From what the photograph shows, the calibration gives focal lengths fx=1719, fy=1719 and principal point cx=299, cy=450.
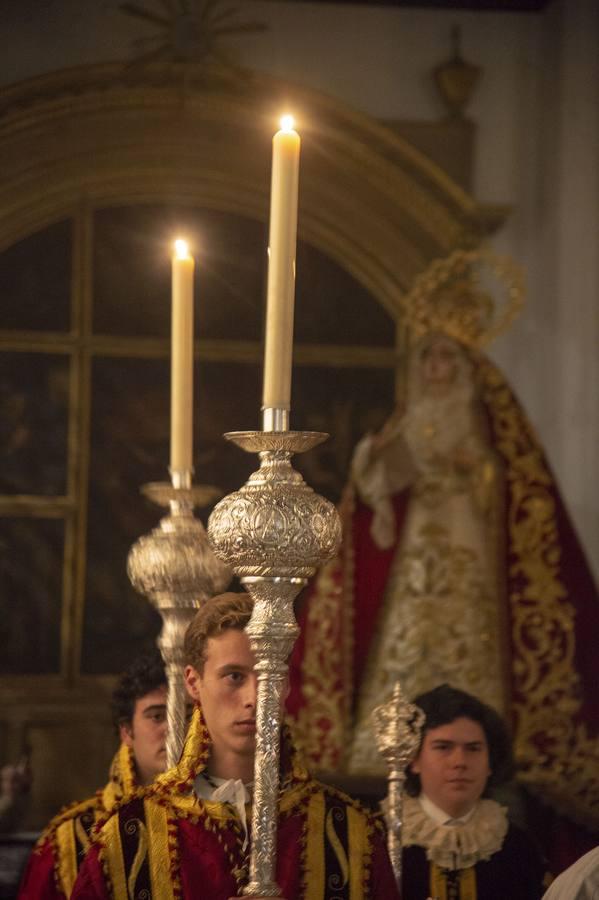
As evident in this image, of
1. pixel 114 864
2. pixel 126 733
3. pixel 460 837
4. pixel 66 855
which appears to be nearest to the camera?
pixel 114 864

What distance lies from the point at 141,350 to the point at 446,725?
10.1 ft

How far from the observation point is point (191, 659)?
2.49 meters

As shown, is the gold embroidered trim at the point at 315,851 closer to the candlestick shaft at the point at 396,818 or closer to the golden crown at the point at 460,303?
the candlestick shaft at the point at 396,818

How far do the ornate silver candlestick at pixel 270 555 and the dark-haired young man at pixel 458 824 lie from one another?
1155 millimetres

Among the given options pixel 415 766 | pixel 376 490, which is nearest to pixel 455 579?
pixel 376 490

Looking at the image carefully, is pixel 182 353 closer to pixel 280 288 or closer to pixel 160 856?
pixel 280 288

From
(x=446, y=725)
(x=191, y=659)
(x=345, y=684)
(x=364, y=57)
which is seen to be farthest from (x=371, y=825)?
(x=364, y=57)

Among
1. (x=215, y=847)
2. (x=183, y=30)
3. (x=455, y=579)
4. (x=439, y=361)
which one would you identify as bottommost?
(x=215, y=847)

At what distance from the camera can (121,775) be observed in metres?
3.33

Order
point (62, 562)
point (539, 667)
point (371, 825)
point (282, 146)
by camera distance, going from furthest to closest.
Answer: point (62, 562) → point (539, 667) → point (371, 825) → point (282, 146)

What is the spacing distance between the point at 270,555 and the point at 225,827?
0.49 m

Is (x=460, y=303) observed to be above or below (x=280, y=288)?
above

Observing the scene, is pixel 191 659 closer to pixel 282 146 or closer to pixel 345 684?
pixel 282 146

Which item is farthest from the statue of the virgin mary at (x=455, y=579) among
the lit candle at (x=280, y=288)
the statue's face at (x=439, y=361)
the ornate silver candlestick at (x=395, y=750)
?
the lit candle at (x=280, y=288)
